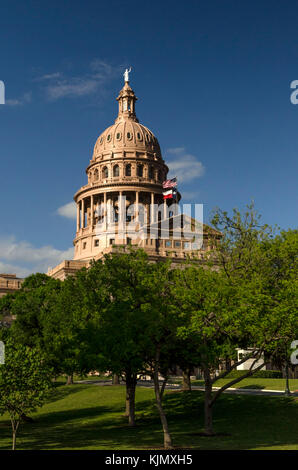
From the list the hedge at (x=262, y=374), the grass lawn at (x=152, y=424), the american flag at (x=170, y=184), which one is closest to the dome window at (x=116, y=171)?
the american flag at (x=170, y=184)

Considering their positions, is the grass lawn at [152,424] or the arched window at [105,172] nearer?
the grass lawn at [152,424]

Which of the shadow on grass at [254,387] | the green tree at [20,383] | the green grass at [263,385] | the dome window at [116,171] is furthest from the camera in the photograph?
the dome window at [116,171]

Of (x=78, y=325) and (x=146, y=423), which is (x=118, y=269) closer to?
(x=78, y=325)

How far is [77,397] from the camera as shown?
54719 mm

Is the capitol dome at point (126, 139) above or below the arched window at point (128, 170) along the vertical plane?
above

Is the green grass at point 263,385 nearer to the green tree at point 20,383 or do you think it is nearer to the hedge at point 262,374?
the hedge at point 262,374

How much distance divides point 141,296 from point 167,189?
325 ft

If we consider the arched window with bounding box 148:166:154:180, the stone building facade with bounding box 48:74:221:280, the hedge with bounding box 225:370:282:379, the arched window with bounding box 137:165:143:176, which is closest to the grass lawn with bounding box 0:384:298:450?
the hedge with bounding box 225:370:282:379

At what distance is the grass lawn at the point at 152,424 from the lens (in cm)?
3122

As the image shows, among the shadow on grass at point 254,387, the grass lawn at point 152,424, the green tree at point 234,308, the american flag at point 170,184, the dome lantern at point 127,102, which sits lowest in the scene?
the grass lawn at point 152,424

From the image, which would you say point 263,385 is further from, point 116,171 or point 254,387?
point 116,171

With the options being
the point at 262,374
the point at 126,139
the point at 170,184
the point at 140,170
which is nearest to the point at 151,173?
the point at 140,170

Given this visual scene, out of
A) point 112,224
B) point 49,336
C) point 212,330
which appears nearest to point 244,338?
point 212,330

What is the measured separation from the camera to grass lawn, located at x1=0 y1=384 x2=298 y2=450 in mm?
31219
